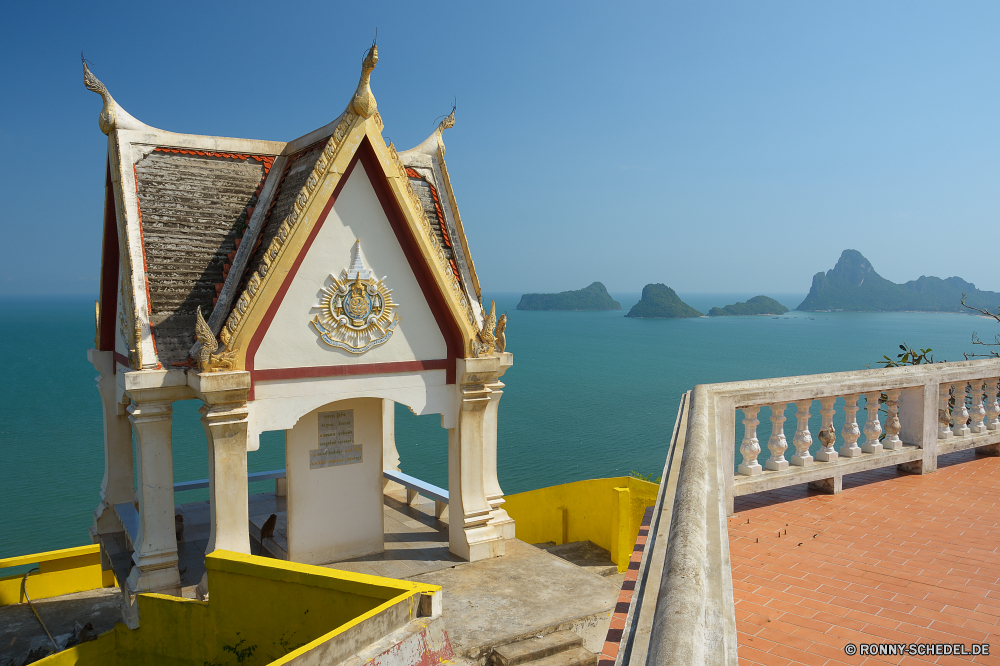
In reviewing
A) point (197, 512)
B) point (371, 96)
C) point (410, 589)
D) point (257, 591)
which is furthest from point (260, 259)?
point (197, 512)

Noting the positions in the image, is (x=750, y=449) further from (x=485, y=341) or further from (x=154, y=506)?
(x=154, y=506)

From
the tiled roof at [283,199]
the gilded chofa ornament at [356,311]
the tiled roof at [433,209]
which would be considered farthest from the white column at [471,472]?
the tiled roof at [283,199]

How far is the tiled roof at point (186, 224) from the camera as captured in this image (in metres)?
9.04

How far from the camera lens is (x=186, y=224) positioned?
9.64 meters

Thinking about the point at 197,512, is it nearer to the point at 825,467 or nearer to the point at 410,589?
the point at 410,589

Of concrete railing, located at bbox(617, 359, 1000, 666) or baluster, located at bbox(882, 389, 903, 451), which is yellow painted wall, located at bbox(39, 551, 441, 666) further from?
baluster, located at bbox(882, 389, 903, 451)

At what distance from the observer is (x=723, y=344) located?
431ft

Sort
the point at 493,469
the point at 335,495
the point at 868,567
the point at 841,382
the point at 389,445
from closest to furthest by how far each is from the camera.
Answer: the point at 868,567
the point at 841,382
the point at 335,495
the point at 493,469
the point at 389,445

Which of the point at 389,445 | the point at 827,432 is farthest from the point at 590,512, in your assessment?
the point at 827,432

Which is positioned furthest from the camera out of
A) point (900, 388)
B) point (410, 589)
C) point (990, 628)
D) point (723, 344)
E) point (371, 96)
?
point (723, 344)

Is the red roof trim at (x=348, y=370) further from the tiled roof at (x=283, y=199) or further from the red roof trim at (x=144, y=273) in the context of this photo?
the red roof trim at (x=144, y=273)

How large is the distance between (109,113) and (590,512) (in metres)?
10.0

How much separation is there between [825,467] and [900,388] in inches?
63.6

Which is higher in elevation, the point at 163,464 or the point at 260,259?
the point at 260,259
